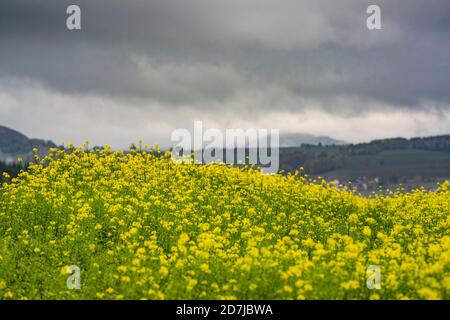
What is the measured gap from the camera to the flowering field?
12.0m

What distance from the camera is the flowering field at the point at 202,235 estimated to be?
39.3ft

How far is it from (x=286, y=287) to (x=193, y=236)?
7506 mm

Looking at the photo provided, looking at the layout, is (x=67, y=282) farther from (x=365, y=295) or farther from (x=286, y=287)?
(x=365, y=295)

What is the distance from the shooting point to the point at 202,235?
49.5ft

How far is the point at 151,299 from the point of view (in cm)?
1158
